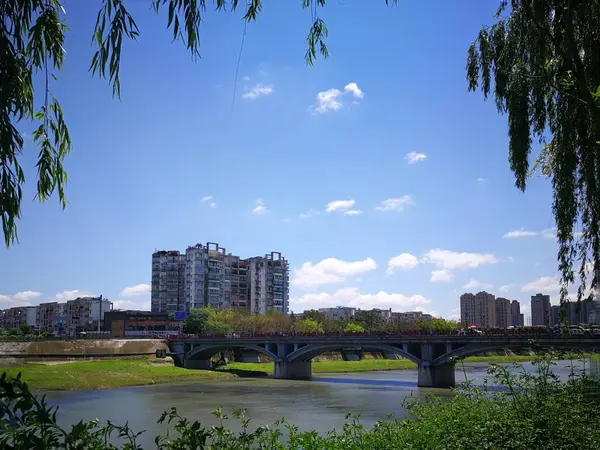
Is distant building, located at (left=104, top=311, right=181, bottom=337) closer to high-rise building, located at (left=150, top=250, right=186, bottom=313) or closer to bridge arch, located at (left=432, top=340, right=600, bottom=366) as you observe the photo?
high-rise building, located at (left=150, top=250, right=186, bottom=313)

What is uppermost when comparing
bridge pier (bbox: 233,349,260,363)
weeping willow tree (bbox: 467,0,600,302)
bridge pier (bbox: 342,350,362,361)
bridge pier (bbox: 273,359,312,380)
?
weeping willow tree (bbox: 467,0,600,302)

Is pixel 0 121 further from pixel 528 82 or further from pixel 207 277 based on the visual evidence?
pixel 207 277

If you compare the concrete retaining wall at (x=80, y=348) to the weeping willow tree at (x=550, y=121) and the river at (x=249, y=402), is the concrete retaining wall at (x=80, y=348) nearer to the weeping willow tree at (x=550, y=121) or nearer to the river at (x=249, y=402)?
the river at (x=249, y=402)

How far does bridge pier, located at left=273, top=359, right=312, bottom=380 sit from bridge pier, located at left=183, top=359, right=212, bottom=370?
52.6 feet

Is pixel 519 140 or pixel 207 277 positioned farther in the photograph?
pixel 207 277

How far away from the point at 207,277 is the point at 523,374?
142 metres

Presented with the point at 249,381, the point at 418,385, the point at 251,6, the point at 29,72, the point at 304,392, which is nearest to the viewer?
the point at 29,72

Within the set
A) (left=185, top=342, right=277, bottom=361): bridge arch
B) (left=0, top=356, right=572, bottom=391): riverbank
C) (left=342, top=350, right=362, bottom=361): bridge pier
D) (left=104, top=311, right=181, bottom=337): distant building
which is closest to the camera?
(left=0, top=356, right=572, bottom=391): riverbank

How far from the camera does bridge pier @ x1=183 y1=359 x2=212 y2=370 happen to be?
87.3 meters

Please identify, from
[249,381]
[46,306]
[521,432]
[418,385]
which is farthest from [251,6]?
[46,306]

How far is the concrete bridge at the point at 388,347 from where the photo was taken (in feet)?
184

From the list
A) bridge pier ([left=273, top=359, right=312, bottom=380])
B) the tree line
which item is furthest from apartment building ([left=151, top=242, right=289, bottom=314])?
bridge pier ([left=273, top=359, right=312, bottom=380])

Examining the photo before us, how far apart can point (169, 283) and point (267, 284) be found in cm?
3007

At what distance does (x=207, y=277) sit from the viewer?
15162cm
